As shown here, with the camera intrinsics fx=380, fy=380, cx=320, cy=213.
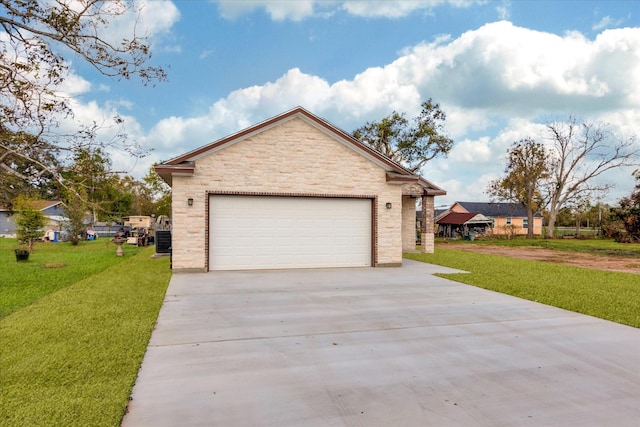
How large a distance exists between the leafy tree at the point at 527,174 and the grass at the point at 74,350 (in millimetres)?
38157

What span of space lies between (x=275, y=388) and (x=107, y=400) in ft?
4.86

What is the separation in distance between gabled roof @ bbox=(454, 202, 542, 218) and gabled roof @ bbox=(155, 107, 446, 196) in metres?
43.0

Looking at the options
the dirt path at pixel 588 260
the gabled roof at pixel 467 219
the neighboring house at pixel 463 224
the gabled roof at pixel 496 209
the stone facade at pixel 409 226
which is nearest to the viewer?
the dirt path at pixel 588 260

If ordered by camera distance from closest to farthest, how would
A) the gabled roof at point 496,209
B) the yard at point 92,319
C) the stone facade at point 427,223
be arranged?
the yard at point 92,319
the stone facade at point 427,223
the gabled roof at point 496,209

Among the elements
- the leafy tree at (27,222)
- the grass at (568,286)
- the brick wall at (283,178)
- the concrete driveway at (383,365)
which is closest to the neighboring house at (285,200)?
the brick wall at (283,178)

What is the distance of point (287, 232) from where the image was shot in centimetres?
1253

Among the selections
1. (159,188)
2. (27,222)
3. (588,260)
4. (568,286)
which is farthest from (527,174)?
(27,222)

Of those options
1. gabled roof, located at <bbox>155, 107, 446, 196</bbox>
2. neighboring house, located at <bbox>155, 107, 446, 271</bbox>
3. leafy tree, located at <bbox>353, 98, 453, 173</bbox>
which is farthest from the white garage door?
leafy tree, located at <bbox>353, 98, 453, 173</bbox>

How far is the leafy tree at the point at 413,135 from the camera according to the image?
110 ft

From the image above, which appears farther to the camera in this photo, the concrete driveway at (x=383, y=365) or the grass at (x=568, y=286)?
the grass at (x=568, y=286)

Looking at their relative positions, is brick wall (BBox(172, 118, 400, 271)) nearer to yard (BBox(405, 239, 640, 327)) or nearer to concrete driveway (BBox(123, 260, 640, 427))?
yard (BBox(405, 239, 640, 327))

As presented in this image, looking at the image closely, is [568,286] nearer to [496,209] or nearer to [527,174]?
[527,174]

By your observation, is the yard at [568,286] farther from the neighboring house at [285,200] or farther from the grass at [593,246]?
the grass at [593,246]

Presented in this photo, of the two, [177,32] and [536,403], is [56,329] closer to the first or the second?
[536,403]
